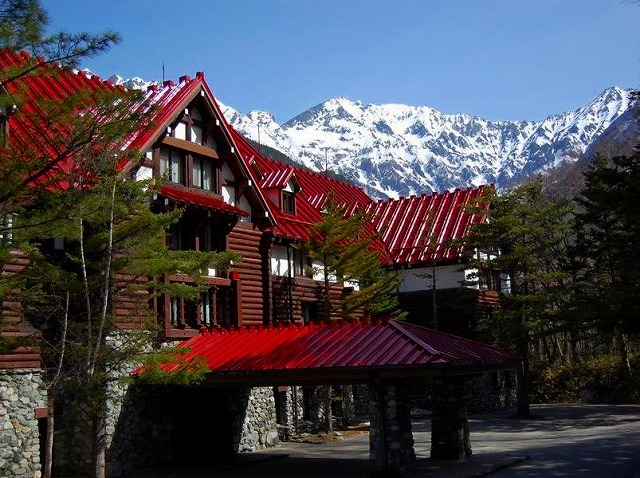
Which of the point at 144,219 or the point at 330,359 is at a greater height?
the point at 144,219

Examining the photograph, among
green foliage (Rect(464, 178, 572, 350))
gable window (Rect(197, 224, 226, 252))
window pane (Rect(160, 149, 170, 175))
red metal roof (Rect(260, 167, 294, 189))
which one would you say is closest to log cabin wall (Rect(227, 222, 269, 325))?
gable window (Rect(197, 224, 226, 252))

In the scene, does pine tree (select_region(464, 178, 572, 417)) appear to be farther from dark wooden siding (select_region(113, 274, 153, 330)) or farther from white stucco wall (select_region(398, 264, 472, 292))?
dark wooden siding (select_region(113, 274, 153, 330))

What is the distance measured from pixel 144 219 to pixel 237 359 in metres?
5.12

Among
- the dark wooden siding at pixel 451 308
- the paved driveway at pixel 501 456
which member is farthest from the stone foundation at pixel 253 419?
the dark wooden siding at pixel 451 308

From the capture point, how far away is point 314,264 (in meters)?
30.6

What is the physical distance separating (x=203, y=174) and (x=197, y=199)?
1.82 metres

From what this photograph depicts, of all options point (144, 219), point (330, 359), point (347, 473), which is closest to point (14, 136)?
point (144, 219)

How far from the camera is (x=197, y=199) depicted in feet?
72.9

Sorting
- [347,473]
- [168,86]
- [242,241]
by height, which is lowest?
[347,473]

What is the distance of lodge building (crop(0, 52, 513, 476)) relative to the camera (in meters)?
18.0

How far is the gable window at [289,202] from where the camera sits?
99.7ft

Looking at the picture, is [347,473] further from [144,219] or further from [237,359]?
[144,219]

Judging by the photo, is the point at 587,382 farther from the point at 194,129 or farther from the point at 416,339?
the point at 194,129

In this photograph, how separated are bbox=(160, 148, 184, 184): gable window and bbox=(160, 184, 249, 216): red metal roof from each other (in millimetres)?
337
